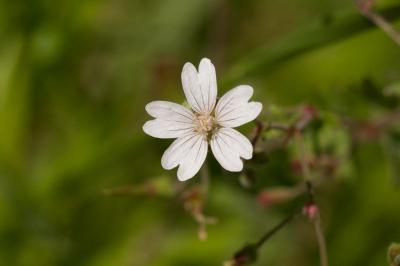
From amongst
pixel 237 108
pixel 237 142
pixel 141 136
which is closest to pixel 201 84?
pixel 237 108

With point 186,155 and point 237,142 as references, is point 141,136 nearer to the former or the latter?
point 186,155

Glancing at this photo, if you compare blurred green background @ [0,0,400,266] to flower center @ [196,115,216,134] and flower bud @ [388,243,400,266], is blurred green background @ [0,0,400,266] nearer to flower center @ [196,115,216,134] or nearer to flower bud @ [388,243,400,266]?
flower center @ [196,115,216,134]

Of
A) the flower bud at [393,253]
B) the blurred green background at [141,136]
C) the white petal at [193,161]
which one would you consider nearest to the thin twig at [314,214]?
the flower bud at [393,253]

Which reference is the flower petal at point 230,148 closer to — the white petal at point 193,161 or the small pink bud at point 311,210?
the white petal at point 193,161

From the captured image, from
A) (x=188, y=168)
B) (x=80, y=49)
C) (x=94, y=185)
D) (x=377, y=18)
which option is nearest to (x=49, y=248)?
(x=94, y=185)

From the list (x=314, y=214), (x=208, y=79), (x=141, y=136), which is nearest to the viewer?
(x=208, y=79)

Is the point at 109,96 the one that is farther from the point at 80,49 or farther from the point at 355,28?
the point at 355,28

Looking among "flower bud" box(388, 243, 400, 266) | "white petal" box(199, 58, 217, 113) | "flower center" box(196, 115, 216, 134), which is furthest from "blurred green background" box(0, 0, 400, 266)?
"flower bud" box(388, 243, 400, 266)
